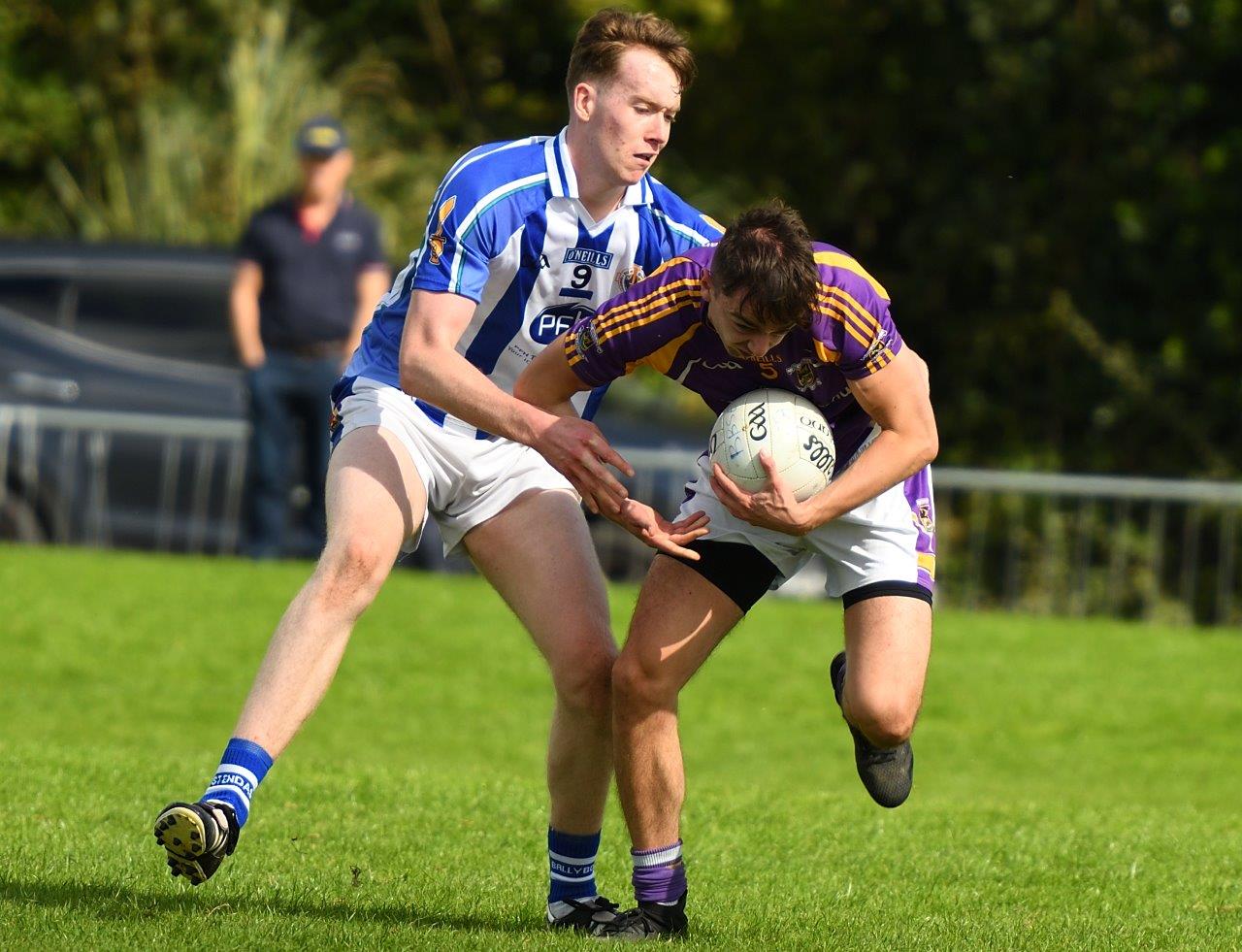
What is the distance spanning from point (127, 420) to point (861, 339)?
792cm

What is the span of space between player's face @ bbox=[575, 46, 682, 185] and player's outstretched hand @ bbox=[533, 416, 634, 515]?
84 centimetres

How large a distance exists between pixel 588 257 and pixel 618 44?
24.7 inches

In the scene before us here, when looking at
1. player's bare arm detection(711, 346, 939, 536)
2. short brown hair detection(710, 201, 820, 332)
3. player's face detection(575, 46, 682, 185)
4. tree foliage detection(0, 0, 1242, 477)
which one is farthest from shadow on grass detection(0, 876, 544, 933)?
tree foliage detection(0, 0, 1242, 477)

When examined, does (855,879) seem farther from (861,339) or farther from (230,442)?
(230,442)

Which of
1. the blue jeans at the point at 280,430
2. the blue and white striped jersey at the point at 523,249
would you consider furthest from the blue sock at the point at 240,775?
the blue jeans at the point at 280,430

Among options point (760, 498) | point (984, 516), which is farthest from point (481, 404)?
point (984, 516)

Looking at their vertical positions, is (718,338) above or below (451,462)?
above

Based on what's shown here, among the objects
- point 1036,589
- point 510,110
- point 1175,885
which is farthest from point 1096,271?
point 1175,885

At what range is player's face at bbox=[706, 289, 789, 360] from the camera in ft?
16.8

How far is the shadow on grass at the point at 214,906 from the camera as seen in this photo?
5.22 m

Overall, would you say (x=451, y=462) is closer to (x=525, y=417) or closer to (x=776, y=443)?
(x=525, y=417)

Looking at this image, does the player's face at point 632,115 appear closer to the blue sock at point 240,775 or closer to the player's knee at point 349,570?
the player's knee at point 349,570

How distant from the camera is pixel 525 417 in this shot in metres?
5.32

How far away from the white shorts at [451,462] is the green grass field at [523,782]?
1.13 m
